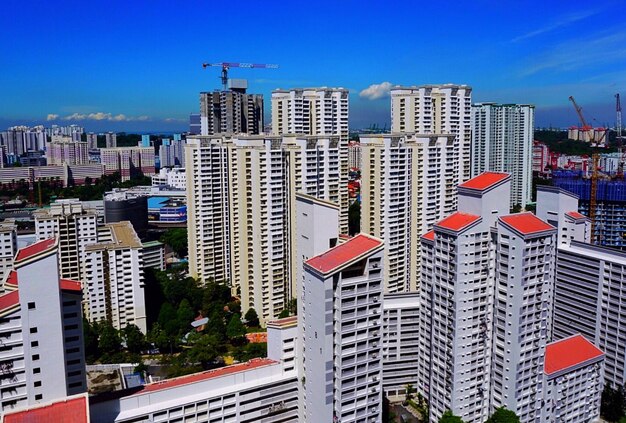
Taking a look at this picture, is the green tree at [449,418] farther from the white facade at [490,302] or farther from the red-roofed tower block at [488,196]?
the red-roofed tower block at [488,196]

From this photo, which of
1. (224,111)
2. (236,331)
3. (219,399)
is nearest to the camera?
(219,399)

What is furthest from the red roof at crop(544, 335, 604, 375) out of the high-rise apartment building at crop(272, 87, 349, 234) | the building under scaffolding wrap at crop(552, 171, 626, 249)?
the building under scaffolding wrap at crop(552, 171, 626, 249)

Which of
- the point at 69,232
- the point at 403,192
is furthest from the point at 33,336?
the point at 403,192

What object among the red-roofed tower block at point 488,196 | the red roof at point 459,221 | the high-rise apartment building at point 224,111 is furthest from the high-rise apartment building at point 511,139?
the red roof at point 459,221

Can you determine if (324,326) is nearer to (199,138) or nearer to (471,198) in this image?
(471,198)

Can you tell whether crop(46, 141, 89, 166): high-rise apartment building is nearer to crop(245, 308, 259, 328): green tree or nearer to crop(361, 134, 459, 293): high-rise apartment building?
crop(245, 308, 259, 328): green tree

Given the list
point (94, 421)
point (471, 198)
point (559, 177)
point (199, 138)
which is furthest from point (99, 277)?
point (559, 177)

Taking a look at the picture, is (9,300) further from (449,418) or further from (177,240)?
(177,240)
